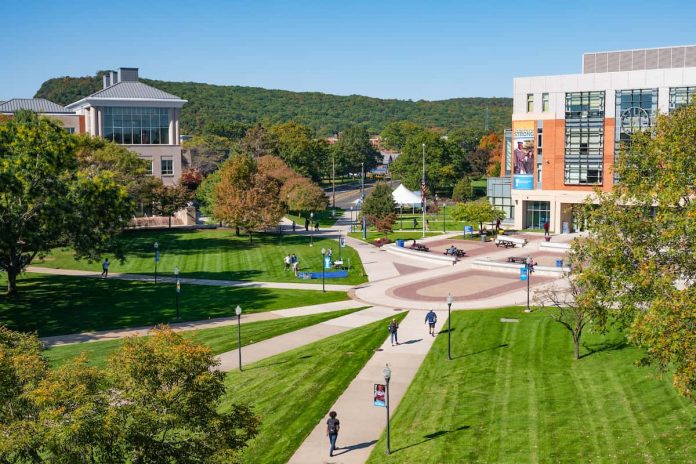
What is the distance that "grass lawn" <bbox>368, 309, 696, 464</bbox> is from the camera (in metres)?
23.4

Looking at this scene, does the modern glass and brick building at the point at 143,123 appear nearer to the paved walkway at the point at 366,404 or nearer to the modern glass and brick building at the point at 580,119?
the modern glass and brick building at the point at 580,119

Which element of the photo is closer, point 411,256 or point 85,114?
point 411,256

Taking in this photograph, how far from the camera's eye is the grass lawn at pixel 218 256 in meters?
60.5

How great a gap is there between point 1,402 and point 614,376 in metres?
22.6

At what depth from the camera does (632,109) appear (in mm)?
75500

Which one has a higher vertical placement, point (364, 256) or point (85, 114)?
point (85, 114)

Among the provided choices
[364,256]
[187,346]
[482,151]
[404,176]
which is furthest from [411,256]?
[482,151]

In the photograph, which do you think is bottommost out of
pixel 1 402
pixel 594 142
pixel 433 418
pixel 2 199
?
pixel 433 418

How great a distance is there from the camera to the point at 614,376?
29828 millimetres

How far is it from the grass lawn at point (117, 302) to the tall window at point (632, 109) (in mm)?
39800

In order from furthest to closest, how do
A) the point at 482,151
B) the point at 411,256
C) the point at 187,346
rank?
the point at 482,151 → the point at 411,256 → the point at 187,346

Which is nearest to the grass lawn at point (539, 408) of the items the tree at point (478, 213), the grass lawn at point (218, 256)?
the grass lawn at point (218, 256)

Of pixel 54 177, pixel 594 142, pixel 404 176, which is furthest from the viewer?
pixel 404 176

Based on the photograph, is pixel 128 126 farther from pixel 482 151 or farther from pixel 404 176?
pixel 482 151
